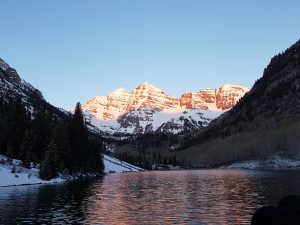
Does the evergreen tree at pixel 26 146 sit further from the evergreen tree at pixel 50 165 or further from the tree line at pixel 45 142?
the evergreen tree at pixel 50 165

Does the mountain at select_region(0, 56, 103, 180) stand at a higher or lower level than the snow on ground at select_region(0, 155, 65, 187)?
higher

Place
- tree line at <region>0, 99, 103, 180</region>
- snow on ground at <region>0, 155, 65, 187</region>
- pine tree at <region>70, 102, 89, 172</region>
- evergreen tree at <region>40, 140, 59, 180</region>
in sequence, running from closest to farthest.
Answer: snow on ground at <region>0, 155, 65, 187</region>, evergreen tree at <region>40, 140, 59, 180</region>, tree line at <region>0, 99, 103, 180</region>, pine tree at <region>70, 102, 89, 172</region>

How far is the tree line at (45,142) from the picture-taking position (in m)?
124

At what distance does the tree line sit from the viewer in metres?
124

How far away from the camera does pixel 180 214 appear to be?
5328cm

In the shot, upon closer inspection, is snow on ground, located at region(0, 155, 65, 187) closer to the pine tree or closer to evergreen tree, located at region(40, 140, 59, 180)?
evergreen tree, located at region(40, 140, 59, 180)

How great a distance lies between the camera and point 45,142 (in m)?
146

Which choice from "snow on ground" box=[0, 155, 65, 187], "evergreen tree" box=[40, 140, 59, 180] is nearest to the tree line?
"evergreen tree" box=[40, 140, 59, 180]

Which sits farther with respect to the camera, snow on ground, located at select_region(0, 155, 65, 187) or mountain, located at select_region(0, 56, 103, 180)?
mountain, located at select_region(0, 56, 103, 180)

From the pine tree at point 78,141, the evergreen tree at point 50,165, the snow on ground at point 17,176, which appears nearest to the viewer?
the snow on ground at point 17,176

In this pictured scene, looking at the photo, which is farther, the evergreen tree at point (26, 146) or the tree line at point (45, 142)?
the evergreen tree at point (26, 146)

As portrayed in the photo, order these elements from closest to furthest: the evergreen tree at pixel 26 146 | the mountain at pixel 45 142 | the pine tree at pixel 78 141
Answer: the mountain at pixel 45 142 → the evergreen tree at pixel 26 146 → the pine tree at pixel 78 141

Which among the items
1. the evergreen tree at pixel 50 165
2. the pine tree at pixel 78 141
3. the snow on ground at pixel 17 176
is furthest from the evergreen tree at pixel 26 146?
the pine tree at pixel 78 141

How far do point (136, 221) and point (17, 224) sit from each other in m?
11.8
